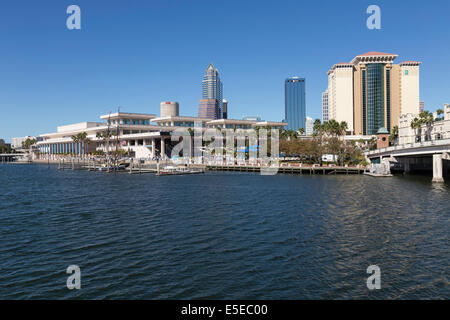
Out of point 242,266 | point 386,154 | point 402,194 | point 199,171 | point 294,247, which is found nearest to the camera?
point 242,266

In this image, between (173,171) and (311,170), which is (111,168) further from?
(311,170)

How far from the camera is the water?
1898 cm

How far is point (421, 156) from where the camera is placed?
3812 inches

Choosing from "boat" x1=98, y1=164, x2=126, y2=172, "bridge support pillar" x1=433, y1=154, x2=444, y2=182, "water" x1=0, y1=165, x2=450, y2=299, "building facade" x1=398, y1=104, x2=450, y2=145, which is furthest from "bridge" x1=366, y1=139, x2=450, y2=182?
"boat" x1=98, y1=164, x2=126, y2=172

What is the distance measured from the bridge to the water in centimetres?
3180

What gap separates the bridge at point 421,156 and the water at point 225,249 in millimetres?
31804

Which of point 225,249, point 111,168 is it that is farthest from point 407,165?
point 111,168

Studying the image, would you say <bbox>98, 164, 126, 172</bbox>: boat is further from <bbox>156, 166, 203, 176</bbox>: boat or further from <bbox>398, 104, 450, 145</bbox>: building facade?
<bbox>398, 104, 450, 145</bbox>: building facade

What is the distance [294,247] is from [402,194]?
38406 millimetres

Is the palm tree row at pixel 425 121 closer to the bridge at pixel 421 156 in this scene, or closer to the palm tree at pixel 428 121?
the palm tree at pixel 428 121

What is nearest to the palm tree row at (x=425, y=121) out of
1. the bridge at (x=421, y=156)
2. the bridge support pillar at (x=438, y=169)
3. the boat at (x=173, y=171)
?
the bridge at (x=421, y=156)

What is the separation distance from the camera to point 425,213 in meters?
39.9
